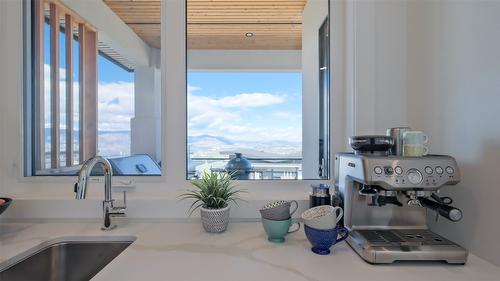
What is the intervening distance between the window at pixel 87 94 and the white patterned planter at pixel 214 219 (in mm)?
505

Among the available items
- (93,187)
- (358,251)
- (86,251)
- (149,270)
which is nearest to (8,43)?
(93,187)

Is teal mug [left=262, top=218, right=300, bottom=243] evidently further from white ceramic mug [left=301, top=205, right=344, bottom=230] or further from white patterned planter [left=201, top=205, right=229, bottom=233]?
white patterned planter [left=201, top=205, right=229, bottom=233]

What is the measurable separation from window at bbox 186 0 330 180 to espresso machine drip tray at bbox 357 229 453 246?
0.50 m

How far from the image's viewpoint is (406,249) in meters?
0.79

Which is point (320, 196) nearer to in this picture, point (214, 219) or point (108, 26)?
point (214, 219)

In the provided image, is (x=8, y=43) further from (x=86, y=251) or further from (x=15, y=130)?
(x=86, y=251)

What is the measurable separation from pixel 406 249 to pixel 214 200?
716 mm

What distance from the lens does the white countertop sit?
0.71 meters

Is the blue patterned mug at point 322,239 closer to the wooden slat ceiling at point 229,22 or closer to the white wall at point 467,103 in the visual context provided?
the white wall at point 467,103

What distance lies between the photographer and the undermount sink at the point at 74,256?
981 millimetres

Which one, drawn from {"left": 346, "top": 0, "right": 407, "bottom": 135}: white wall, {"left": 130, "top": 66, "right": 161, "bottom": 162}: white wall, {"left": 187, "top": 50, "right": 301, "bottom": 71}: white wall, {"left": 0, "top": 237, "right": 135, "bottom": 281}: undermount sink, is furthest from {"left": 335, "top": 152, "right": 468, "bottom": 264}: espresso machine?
{"left": 187, "top": 50, "right": 301, "bottom": 71}: white wall

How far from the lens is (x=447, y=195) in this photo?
95 centimetres

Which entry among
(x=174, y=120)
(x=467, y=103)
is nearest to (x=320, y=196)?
(x=467, y=103)

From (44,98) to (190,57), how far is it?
874 millimetres
